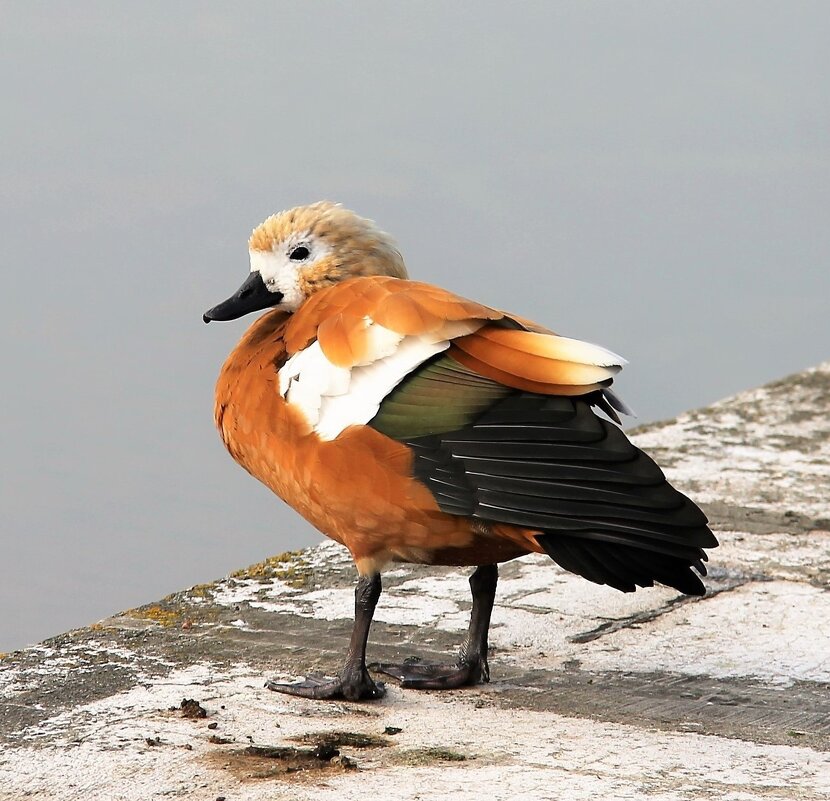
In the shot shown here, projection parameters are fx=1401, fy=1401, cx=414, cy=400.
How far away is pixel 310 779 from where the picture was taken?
3168mm

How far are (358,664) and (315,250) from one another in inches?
46.3

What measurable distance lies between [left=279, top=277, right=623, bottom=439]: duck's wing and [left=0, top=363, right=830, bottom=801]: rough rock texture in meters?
0.79

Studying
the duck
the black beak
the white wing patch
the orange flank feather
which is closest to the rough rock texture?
the duck

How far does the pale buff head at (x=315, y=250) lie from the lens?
4.00 m

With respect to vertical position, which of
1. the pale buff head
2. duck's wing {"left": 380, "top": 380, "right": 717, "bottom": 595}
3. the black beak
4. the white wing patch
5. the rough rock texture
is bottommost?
the rough rock texture

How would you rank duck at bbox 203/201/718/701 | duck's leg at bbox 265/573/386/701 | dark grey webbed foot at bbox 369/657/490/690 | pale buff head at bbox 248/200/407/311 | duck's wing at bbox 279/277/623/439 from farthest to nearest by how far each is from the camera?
pale buff head at bbox 248/200/407/311 → dark grey webbed foot at bbox 369/657/490/690 → duck's leg at bbox 265/573/386/701 → duck's wing at bbox 279/277/623/439 → duck at bbox 203/201/718/701

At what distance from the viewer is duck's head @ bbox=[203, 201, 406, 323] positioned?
13.1 feet

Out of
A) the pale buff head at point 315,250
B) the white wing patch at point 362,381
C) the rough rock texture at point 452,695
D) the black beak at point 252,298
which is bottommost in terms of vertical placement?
the rough rock texture at point 452,695

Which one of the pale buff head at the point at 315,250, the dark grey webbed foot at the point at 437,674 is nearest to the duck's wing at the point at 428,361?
the pale buff head at the point at 315,250

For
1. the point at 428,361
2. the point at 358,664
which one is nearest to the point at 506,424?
the point at 428,361

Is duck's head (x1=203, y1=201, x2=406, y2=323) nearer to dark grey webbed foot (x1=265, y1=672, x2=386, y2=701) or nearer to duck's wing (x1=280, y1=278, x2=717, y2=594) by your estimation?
duck's wing (x1=280, y1=278, x2=717, y2=594)

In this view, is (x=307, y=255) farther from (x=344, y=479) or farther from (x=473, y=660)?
(x=473, y=660)

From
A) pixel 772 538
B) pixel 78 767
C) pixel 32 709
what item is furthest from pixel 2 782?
pixel 772 538

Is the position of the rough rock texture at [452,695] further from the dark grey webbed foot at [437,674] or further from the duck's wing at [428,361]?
the duck's wing at [428,361]
